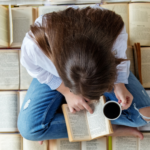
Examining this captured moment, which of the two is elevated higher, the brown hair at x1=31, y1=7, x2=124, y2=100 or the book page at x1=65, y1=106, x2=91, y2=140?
the brown hair at x1=31, y1=7, x2=124, y2=100

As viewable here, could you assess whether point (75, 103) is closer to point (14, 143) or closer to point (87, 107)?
point (87, 107)

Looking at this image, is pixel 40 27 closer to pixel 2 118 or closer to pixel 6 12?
pixel 6 12

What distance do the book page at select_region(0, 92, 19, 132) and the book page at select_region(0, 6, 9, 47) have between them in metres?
0.31

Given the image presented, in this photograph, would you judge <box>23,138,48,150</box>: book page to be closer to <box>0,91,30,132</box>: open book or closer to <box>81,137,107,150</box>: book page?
<box>0,91,30,132</box>: open book

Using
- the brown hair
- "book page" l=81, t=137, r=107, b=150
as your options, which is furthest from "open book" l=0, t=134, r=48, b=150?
the brown hair

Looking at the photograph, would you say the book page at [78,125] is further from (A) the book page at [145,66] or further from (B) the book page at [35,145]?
(A) the book page at [145,66]

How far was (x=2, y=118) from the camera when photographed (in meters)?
1.02

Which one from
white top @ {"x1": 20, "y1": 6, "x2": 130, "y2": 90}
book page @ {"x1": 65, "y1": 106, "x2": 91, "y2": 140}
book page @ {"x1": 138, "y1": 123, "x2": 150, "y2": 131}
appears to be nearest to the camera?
white top @ {"x1": 20, "y1": 6, "x2": 130, "y2": 90}

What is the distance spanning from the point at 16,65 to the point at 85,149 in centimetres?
66

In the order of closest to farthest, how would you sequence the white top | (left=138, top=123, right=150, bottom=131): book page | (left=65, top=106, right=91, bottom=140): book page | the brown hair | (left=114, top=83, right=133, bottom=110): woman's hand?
the brown hair
the white top
(left=114, top=83, right=133, bottom=110): woman's hand
(left=65, top=106, right=91, bottom=140): book page
(left=138, top=123, right=150, bottom=131): book page

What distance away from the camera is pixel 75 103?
2.64ft

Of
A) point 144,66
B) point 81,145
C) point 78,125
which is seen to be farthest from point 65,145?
point 144,66

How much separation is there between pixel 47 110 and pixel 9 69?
39cm

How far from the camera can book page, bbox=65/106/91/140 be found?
0.86 metres
